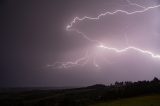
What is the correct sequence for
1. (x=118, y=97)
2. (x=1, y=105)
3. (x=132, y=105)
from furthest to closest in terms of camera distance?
(x=1, y=105)
(x=118, y=97)
(x=132, y=105)

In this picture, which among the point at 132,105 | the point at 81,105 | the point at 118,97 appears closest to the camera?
the point at 132,105

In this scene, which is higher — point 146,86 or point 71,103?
point 146,86

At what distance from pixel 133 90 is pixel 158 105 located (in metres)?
16.8

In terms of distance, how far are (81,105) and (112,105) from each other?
6.66 m

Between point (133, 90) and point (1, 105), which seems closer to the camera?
point (133, 90)

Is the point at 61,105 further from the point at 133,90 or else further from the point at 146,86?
the point at 146,86

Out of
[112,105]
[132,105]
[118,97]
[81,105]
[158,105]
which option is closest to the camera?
[158,105]

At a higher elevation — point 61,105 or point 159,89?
point 159,89

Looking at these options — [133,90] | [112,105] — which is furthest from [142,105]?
[133,90]

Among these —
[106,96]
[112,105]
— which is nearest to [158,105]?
[112,105]

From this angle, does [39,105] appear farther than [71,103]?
Yes

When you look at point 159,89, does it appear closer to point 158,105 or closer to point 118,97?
point 118,97

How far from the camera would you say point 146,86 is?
47.3 metres

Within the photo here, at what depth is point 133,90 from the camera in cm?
4581
